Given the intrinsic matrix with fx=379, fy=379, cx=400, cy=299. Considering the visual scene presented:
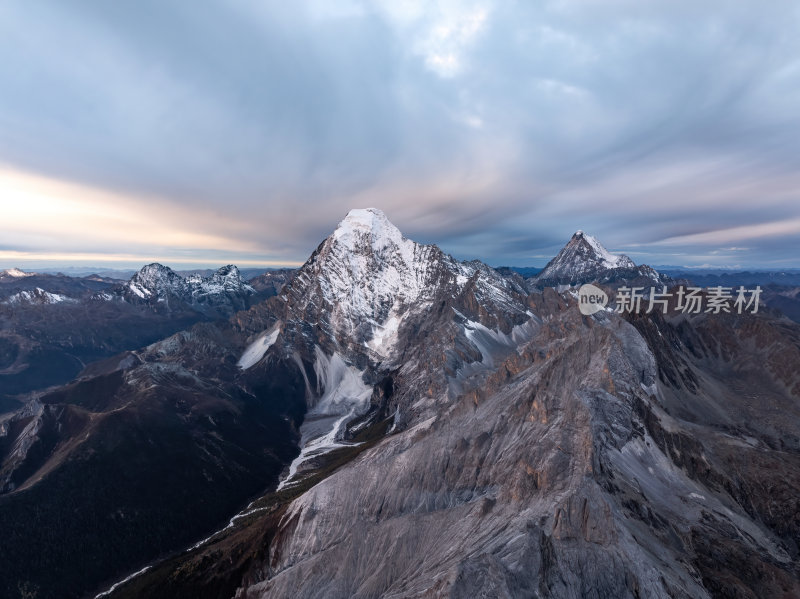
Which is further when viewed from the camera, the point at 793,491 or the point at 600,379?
the point at 600,379

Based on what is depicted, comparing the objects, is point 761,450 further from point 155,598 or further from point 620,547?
point 155,598

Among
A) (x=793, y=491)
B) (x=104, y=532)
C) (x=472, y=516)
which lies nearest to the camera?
(x=472, y=516)

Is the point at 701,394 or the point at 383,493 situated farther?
the point at 701,394

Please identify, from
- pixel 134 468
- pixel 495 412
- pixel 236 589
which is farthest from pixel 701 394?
pixel 134 468

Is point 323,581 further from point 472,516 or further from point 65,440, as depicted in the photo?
point 65,440

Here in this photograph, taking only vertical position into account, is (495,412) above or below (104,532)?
above

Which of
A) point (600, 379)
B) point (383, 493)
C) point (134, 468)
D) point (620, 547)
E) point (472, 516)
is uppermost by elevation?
point (600, 379)

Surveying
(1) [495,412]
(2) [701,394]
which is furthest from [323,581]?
(2) [701,394]

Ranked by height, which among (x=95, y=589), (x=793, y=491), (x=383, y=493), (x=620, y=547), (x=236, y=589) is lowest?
(x=95, y=589)

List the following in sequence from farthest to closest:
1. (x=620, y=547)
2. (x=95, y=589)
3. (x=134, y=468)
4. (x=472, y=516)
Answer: (x=134, y=468) → (x=95, y=589) → (x=472, y=516) → (x=620, y=547)
